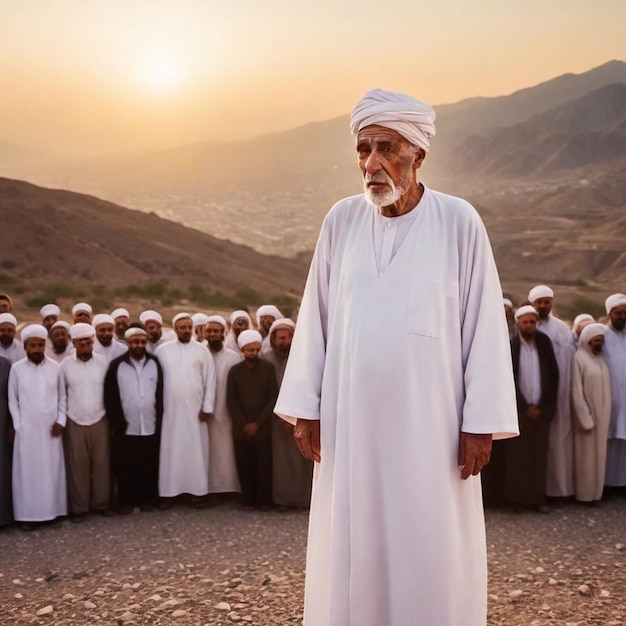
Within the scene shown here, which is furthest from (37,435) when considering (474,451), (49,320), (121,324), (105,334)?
(474,451)

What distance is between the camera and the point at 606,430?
7.35m

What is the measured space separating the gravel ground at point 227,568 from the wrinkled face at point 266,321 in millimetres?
2083

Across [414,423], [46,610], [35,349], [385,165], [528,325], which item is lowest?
[46,610]

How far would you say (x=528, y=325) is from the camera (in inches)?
282

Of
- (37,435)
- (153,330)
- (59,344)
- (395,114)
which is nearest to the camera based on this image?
(395,114)

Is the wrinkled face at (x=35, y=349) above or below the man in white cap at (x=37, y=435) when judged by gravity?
above

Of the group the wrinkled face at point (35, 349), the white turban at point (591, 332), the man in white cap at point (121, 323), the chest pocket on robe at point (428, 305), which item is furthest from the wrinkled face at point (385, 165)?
the man in white cap at point (121, 323)

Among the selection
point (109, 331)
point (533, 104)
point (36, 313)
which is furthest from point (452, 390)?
point (533, 104)

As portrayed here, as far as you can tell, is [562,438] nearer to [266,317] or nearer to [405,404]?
[266,317]

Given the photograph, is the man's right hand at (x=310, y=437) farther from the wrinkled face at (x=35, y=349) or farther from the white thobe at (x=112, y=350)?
the white thobe at (x=112, y=350)

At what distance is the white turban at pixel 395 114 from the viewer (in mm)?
3121

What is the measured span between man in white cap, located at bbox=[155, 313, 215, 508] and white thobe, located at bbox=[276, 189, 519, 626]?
14.3 ft

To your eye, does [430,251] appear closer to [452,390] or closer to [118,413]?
[452,390]

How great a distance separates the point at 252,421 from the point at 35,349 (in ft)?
6.44
